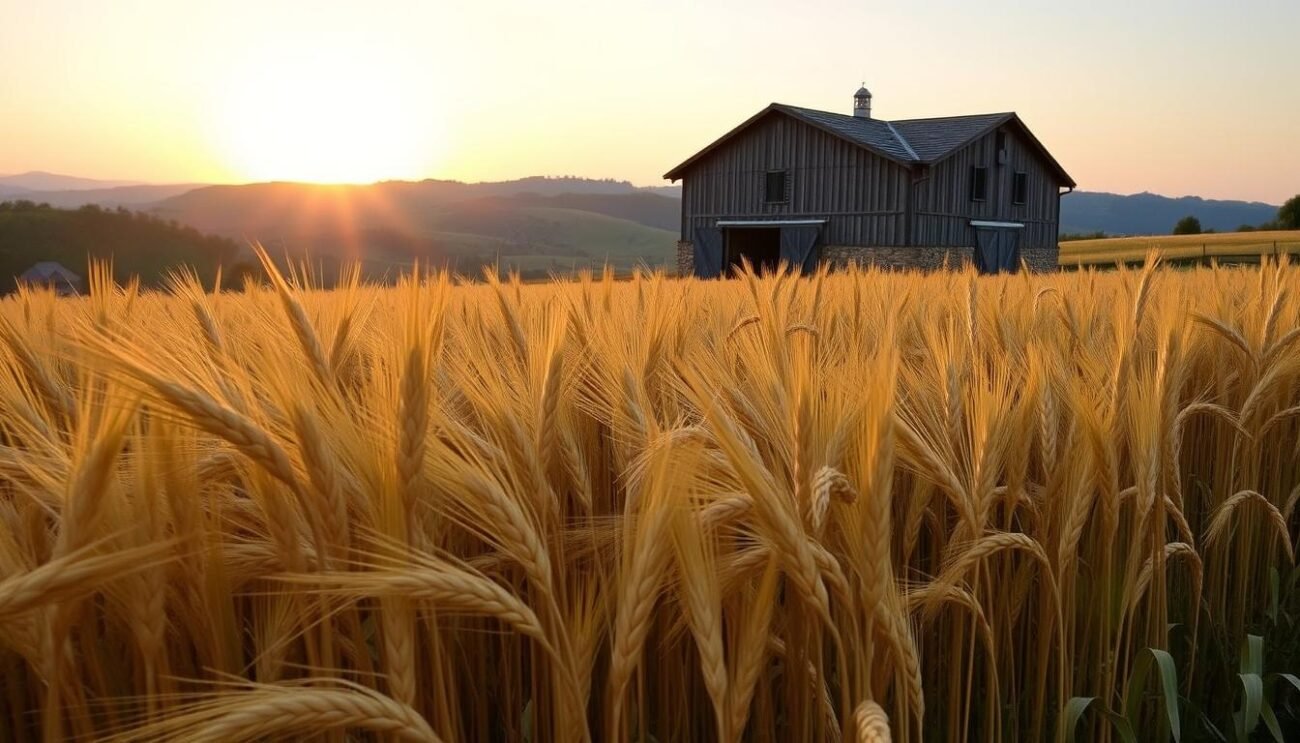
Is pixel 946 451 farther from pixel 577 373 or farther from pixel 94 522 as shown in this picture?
pixel 94 522

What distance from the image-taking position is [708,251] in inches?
1155

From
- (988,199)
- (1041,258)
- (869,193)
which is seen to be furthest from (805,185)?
(1041,258)

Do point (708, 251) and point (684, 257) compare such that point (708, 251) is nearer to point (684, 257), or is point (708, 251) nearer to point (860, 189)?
point (684, 257)

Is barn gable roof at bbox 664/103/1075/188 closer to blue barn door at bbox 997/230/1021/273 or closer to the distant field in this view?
blue barn door at bbox 997/230/1021/273

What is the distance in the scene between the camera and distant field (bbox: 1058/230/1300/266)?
42.0 metres

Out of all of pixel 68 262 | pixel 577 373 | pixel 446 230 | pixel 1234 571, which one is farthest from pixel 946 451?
pixel 446 230

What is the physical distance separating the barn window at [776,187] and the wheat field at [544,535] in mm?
26305

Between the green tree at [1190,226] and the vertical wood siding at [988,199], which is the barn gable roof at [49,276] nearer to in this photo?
the vertical wood siding at [988,199]

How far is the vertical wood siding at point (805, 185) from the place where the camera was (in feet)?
86.4

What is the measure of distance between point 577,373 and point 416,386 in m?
1.02

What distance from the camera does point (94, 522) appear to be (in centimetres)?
99

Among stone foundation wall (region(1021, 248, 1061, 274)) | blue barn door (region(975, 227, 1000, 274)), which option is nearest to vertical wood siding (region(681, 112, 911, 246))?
blue barn door (region(975, 227, 1000, 274))

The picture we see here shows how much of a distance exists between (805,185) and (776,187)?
1.08 meters

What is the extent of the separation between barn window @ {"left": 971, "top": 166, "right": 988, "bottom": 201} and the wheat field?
27.3 metres
